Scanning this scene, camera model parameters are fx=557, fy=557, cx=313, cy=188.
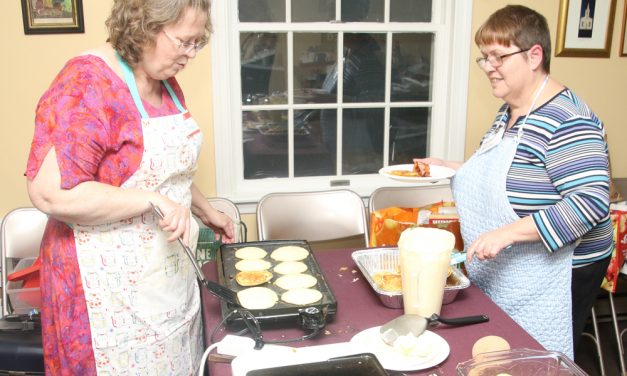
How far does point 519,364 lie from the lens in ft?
3.51

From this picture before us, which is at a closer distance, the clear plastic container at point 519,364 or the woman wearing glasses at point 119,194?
the clear plastic container at point 519,364

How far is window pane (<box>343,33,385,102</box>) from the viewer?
9.07 ft

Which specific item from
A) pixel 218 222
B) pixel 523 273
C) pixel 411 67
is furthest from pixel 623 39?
pixel 218 222

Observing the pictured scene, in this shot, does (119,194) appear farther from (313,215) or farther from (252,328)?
(313,215)

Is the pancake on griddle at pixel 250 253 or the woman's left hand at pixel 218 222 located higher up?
the woman's left hand at pixel 218 222

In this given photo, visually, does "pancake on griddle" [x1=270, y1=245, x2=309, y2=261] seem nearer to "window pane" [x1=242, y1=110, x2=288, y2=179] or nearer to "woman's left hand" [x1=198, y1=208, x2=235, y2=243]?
"woman's left hand" [x1=198, y1=208, x2=235, y2=243]

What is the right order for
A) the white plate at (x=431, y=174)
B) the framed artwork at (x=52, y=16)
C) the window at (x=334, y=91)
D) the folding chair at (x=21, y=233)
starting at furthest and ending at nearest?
the window at (x=334, y=91) < the framed artwork at (x=52, y=16) < the folding chair at (x=21, y=233) < the white plate at (x=431, y=174)

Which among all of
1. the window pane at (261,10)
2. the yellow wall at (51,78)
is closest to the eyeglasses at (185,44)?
the yellow wall at (51,78)

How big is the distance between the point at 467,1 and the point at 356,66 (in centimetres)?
61

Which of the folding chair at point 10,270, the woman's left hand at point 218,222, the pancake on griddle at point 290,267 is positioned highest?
the woman's left hand at point 218,222

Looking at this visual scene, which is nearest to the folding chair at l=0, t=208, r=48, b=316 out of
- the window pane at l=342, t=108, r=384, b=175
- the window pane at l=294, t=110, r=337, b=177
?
the window pane at l=294, t=110, r=337, b=177

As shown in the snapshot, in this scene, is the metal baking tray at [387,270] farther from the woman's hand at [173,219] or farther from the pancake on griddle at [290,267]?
the woman's hand at [173,219]

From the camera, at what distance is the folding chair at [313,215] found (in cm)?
238

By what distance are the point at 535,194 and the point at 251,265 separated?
79cm
